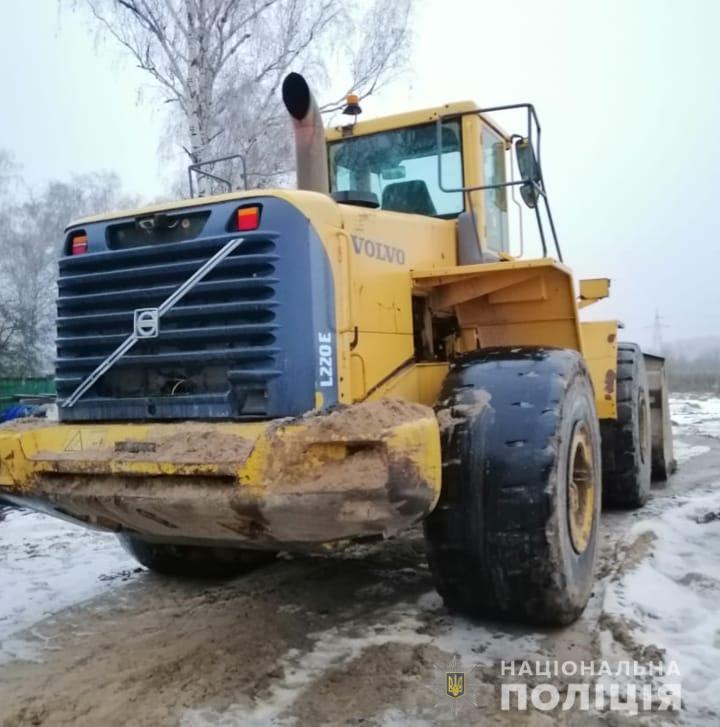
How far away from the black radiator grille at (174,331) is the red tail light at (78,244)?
59 mm

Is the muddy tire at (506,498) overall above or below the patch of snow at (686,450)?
above

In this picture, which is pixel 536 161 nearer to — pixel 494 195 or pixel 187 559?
pixel 494 195

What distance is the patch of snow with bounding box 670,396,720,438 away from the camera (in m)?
15.5

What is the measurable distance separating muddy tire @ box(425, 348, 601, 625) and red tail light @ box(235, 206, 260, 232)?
1.22 metres

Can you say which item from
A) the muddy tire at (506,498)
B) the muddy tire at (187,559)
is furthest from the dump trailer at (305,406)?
the muddy tire at (187,559)

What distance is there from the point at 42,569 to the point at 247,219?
11.0 ft

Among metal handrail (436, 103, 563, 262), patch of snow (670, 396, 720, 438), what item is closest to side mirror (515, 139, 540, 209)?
metal handrail (436, 103, 563, 262)

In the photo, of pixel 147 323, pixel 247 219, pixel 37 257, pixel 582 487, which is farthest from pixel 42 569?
pixel 37 257

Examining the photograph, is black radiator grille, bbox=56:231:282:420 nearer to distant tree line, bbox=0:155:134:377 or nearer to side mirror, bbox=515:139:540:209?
side mirror, bbox=515:139:540:209

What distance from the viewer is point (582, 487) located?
14.8 feet

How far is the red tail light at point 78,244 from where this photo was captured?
4.20 meters

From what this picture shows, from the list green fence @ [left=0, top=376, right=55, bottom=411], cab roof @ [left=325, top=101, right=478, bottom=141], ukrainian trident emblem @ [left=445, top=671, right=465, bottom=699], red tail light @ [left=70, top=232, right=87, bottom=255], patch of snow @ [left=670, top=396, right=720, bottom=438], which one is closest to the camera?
ukrainian trident emblem @ [left=445, top=671, right=465, bottom=699]

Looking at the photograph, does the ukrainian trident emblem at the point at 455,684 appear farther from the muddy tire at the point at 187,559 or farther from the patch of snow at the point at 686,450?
the patch of snow at the point at 686,450

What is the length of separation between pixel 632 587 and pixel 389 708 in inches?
78.9
